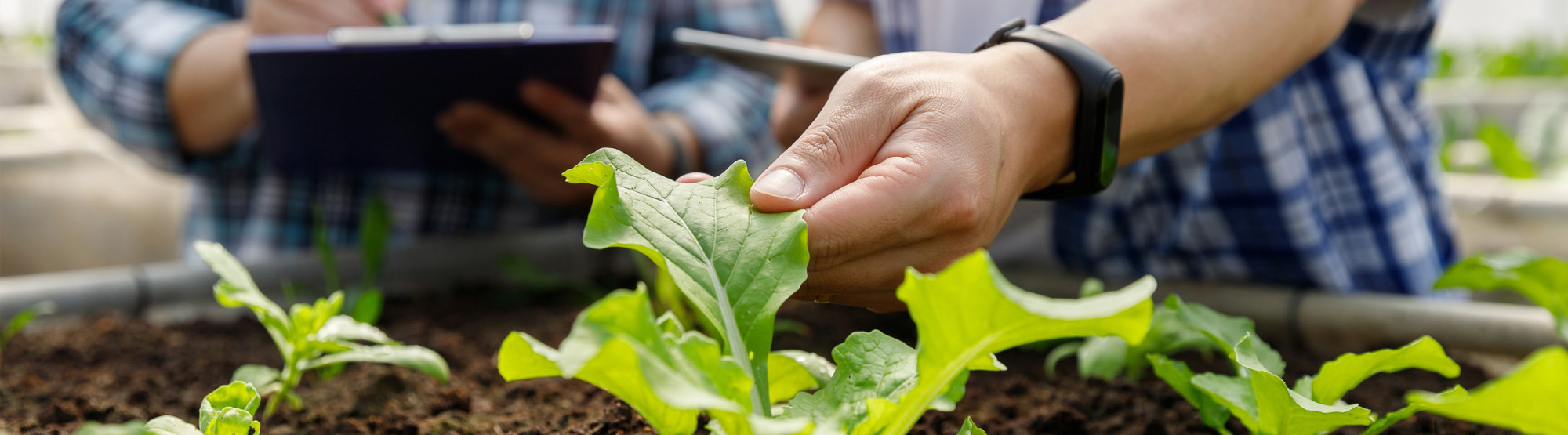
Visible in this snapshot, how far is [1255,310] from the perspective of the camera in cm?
83

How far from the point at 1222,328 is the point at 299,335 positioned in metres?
0.50

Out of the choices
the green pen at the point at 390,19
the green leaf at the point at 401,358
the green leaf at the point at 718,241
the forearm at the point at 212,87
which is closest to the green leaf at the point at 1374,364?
the green leaf at the point at 718,241

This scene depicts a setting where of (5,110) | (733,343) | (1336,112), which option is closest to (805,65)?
(733,343)

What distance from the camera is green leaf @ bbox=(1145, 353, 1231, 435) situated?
0.44 meters

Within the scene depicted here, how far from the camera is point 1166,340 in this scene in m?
0.56

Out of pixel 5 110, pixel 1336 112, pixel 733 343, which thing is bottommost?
pixel 5 110

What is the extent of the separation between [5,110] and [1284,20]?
13.7 ft

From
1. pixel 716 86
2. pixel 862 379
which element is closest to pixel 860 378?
pixel 862 379

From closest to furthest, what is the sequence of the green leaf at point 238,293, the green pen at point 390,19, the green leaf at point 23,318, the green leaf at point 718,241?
the green leaf at point 718,241 → the green leaf at point 238,293 → the green leaf at point 23,318 → the green pen at point 390,19

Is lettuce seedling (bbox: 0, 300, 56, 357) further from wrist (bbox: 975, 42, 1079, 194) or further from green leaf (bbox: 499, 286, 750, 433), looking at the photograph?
wrist (bbox: 975, 42, 1079, 194)

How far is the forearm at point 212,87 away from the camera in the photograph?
1.04 meters

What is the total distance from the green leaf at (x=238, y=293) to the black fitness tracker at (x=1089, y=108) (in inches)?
16.1

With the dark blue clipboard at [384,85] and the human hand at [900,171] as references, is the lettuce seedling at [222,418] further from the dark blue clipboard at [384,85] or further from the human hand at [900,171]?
the dark blue clipboard at [384,85]

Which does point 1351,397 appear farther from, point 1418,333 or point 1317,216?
point 1317,216
